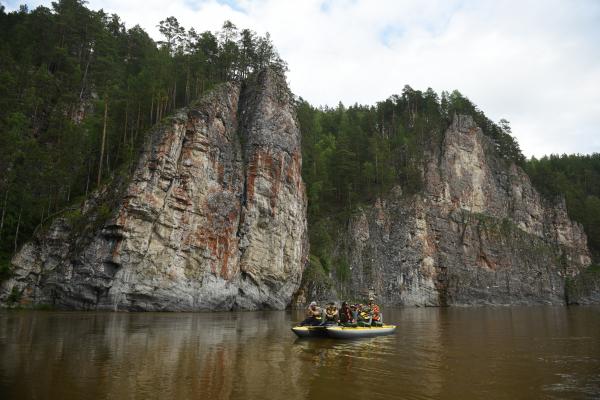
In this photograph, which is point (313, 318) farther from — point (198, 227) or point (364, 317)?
point (198, 227)

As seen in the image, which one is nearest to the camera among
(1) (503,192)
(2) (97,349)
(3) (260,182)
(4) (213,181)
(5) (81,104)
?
(2) (97,349)

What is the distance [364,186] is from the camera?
65750mm

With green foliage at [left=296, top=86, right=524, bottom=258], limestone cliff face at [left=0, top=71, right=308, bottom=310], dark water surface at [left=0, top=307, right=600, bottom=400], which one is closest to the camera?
dark water surface at [left=0, top=307, right=600, bottom=400]

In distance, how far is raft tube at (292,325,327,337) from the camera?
2077 centimetres

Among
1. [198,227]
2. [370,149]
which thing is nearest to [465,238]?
[370,149]

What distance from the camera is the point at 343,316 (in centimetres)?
2309

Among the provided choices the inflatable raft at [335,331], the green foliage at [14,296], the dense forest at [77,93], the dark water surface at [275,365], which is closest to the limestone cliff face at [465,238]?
the dense forest at [77,93]

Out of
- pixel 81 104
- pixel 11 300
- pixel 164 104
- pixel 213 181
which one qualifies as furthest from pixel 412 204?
pixel 11 300

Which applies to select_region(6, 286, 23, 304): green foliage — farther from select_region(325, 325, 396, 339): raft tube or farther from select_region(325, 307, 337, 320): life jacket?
select_region(325, 325, 396, 339): raft tube

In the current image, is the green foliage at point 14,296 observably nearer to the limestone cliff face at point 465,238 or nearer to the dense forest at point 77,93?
the dense forest at point 77,93

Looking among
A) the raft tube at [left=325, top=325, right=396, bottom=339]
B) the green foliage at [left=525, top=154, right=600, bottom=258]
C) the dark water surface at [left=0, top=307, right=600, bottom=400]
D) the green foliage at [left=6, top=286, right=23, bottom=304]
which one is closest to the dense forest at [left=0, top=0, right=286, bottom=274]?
the green foliage at [left=6, top=286, right=23, bottom=304]

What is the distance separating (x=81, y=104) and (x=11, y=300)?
25.0 metres

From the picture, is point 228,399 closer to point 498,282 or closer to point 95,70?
point 95,70

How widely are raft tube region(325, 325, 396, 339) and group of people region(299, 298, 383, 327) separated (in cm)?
73
